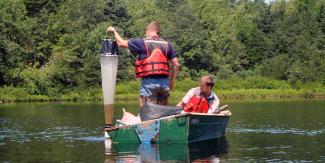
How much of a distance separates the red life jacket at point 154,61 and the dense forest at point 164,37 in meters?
40.7

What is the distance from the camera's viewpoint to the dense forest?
5719cm

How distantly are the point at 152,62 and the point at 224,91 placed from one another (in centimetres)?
4668

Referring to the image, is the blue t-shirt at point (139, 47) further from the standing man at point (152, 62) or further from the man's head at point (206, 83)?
the man's head at point (206, 83)

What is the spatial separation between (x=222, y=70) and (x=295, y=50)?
869 centimetres

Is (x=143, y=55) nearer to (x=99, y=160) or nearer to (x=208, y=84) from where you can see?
(x=208, y=84)

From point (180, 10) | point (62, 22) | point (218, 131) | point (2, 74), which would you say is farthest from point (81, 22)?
point (218, 131)

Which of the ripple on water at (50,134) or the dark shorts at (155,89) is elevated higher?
the dark shorts at (155,89)

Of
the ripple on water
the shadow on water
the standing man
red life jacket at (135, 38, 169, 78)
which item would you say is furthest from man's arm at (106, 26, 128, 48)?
the ripple on water

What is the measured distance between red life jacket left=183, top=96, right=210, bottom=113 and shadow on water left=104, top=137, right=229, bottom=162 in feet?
2.38

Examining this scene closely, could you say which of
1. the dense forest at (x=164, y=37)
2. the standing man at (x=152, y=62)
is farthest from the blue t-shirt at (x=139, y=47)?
the dense forest at (x=164, y=37)

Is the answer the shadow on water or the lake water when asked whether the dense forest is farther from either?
the shadow on water

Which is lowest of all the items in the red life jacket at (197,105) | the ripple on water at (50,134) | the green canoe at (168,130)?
the ripple on water at (50,134)

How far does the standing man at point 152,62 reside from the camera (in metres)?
14.8

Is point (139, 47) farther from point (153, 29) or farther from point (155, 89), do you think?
point (155, 89)
